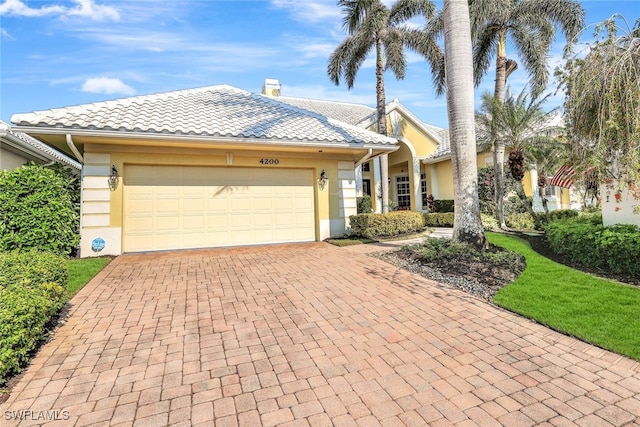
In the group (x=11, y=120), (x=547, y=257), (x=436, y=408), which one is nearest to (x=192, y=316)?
(x=436, y=408)

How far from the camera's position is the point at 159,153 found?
9.26 m

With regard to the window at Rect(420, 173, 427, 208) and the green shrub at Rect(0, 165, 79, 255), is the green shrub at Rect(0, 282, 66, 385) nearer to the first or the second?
the green shrub at Rect(0, 165, 79, 255)

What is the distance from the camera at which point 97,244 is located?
339 inches

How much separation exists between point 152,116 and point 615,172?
1211cm

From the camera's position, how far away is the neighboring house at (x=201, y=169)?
8602mm

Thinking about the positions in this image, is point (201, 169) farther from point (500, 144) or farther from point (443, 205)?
point (443, 205)

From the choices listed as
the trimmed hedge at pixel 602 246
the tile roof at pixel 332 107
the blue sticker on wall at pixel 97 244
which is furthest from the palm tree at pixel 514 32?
the blue sticker on wall at pixel 97 244

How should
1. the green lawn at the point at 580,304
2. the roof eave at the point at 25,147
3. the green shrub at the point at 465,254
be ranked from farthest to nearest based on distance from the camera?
the roof eave at the point at 25,147, the green shrub at the point at 465,254, the green lawn at the point at 580,304

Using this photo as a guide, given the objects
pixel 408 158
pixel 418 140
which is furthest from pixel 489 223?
pixel 418 140

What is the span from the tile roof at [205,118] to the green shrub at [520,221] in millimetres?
7996

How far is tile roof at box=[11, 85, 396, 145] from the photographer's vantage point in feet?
27.2

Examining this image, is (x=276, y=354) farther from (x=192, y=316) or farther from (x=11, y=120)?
(x=11, y=120)

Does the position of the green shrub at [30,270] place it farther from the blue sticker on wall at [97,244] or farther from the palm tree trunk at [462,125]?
the palm tree trunk at [462,125]

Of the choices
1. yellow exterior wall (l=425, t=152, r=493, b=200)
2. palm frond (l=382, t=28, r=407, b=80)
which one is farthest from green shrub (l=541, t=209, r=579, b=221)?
palm frond (l=382, t=28, r=407, b=80)
